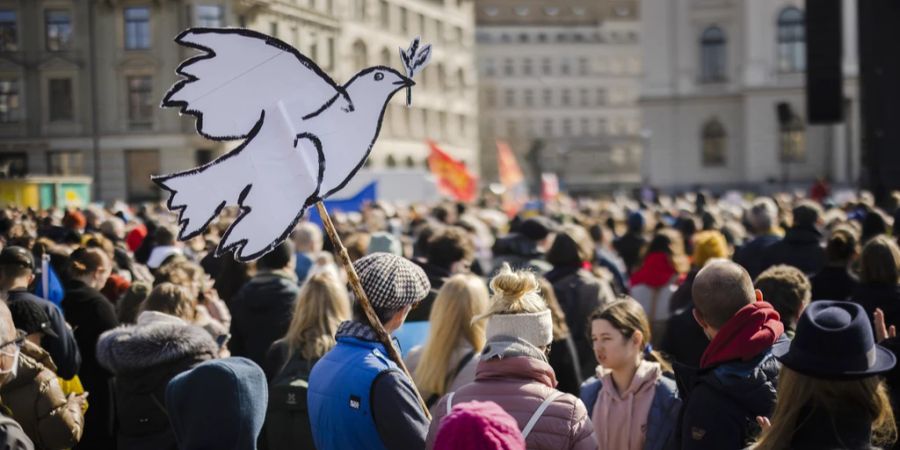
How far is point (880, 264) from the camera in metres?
6.97

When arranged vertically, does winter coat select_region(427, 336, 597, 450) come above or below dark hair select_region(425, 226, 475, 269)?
below

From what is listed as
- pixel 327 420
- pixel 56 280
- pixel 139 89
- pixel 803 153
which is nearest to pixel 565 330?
pixel 327 420

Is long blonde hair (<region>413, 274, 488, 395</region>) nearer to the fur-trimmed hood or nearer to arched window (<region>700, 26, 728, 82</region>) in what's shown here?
the fur-trimmed hood

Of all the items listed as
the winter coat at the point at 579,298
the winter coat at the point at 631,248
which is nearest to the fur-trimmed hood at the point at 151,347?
the winter coat at the point at 579,298

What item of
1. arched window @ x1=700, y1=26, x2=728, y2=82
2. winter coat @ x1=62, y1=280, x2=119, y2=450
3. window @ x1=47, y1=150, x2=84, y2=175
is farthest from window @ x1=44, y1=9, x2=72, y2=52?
winter coat @ x1=62, y1=280, x2=119, y2=450

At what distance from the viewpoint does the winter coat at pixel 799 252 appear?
9.55m

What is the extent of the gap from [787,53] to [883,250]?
163 feet

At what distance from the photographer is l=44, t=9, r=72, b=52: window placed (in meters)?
38.2

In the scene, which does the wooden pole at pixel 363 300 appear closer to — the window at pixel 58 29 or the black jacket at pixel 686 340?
the black jacket at pixel 686 340

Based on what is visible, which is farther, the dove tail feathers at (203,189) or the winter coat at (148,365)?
the winter coat at (148,365)

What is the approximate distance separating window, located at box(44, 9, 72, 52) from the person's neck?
34606 mm

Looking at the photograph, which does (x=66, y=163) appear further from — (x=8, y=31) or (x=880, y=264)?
(x=880, y=264)

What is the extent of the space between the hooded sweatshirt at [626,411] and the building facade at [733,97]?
49200 millimetres

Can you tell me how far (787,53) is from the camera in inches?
A: 2143
